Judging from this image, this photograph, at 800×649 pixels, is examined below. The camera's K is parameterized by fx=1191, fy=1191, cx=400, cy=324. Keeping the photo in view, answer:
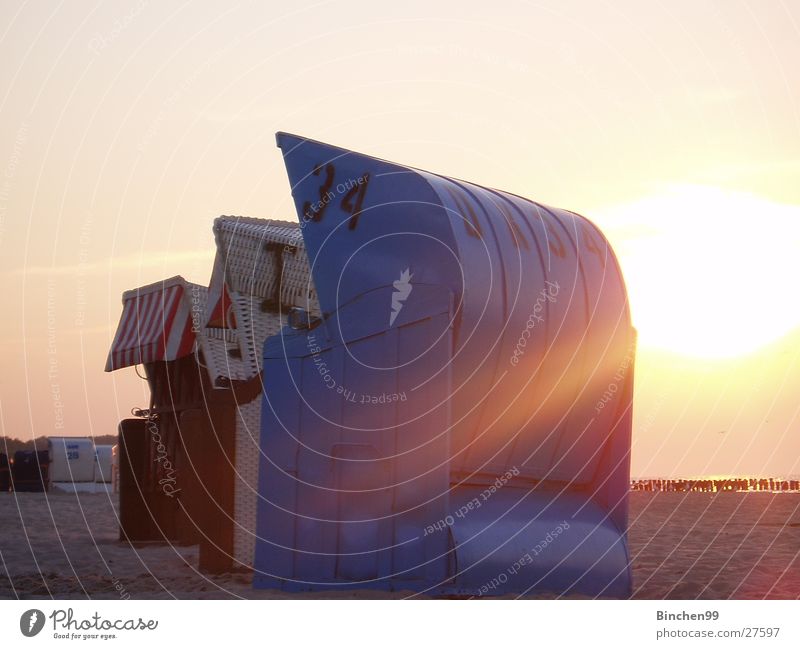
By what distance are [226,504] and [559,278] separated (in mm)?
3949

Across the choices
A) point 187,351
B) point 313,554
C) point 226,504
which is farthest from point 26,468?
point 313,554

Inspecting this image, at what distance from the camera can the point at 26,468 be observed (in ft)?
115

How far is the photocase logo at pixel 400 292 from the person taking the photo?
8.59 m
